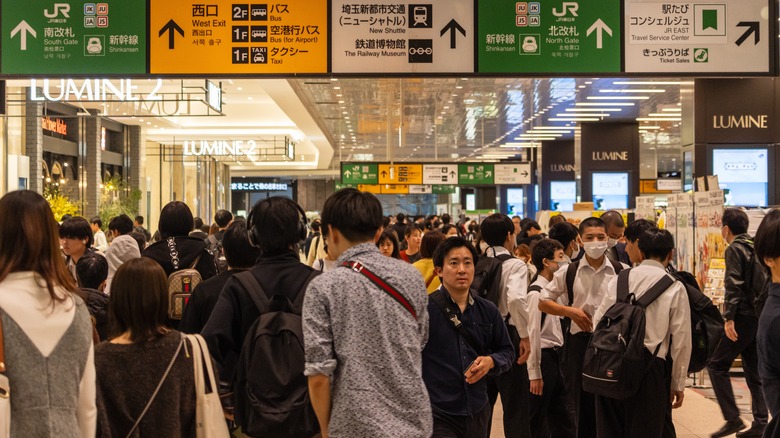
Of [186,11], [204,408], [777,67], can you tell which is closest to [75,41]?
[186,11]

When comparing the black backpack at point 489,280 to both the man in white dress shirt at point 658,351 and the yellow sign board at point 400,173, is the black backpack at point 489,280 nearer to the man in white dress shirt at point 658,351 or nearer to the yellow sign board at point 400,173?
the man in white dress shirt at point 658,351

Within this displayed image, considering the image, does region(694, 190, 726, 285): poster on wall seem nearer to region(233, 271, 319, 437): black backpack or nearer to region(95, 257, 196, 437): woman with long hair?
region(233, 271, 319, 437): black backpack

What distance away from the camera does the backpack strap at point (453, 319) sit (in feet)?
12.6

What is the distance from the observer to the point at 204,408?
296 cm

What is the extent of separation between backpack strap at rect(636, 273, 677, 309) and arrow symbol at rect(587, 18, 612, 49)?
332 centimetres

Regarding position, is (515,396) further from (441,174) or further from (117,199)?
(117,199)

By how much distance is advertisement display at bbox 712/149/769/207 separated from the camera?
440 inches

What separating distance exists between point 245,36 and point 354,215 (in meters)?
4.90

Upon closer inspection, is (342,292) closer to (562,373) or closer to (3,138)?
(562,373)

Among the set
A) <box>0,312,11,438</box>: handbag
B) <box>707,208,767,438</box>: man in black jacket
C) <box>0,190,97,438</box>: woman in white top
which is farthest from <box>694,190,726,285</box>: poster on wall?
<box>0,312,11,438</box>: handbag

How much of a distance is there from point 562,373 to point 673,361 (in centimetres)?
143

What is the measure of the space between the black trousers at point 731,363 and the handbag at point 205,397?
5.01m

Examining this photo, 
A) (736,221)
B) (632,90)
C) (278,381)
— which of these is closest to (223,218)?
(736,221)

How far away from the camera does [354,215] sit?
9.27 ft
